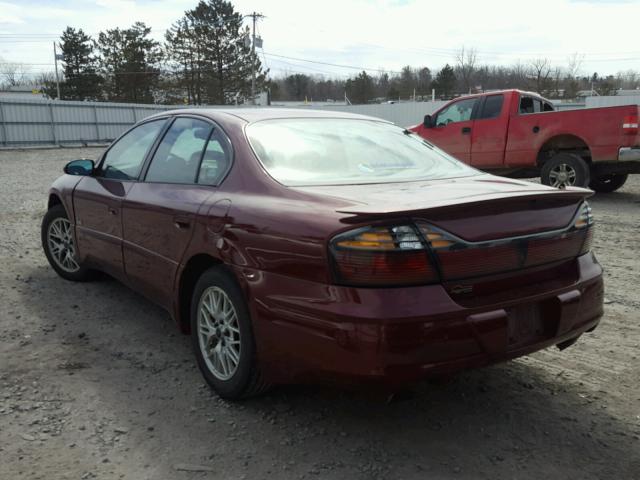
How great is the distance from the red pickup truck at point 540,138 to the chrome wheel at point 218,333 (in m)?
7.62

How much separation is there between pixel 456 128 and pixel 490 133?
0.76m

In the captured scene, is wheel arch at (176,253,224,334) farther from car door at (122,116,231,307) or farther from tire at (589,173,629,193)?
tire at (589,173,629,193)

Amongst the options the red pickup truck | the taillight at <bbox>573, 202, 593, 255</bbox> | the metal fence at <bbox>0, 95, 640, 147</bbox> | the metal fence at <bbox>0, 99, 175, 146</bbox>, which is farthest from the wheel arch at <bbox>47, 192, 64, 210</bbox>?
the metal fence at <bbox>0, 99, 175, 146</bbox>

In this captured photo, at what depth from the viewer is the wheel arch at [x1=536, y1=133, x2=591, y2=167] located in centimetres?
937

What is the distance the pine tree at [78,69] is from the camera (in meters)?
56.0

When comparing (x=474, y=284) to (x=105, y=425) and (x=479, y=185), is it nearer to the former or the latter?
(x=479, y=185)

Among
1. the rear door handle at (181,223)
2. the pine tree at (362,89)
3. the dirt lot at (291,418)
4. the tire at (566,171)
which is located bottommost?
the dirt lot at (291,418)

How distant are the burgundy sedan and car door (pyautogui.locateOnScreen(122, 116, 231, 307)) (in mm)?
13

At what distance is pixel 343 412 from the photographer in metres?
2.90

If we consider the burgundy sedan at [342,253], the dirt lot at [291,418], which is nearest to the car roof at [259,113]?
the burgundy sedan at [342,253]

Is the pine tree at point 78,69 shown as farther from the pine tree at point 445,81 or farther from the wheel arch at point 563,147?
the wheel arch at point 563,147

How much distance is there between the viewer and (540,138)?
9688mm

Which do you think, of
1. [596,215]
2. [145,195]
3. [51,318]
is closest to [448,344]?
[145,195]

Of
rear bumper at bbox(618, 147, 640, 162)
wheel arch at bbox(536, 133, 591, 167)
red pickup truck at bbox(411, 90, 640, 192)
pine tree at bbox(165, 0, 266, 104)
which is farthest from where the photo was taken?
pine tree at bbox(165, 0, 266, 104)
